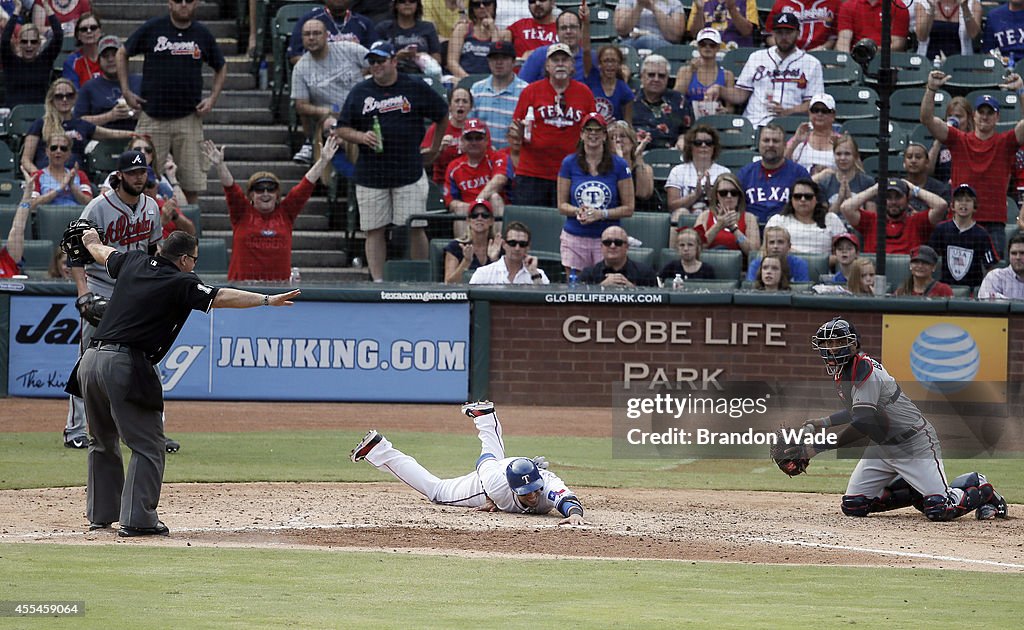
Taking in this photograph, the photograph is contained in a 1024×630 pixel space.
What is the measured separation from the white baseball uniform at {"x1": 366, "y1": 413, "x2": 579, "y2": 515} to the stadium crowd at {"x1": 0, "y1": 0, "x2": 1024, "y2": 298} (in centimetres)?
503

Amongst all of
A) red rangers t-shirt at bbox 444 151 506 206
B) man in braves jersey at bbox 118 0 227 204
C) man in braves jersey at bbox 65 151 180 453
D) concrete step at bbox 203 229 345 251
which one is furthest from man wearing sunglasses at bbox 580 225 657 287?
man in braves jersey at bbox 65 151 180 453

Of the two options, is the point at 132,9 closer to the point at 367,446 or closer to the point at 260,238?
the point at 260,238

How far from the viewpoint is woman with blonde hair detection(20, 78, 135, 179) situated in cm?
1559

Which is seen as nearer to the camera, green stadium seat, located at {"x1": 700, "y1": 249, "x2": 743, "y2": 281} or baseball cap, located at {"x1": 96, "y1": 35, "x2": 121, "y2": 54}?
green stadium seat, located at {"x1": 700, "y1": 249, "x2": 743, "y2": 281}

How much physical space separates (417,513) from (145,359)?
2.20 metres

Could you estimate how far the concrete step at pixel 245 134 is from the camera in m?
18.0

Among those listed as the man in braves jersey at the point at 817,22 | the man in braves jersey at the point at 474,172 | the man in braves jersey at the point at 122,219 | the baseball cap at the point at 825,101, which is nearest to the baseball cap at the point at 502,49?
the man in braves jersey at the point at 474,172

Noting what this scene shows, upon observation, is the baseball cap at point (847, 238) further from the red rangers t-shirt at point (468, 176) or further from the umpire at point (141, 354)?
the umpire at point (141, 354)

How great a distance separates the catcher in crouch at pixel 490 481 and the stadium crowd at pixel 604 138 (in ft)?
16.5

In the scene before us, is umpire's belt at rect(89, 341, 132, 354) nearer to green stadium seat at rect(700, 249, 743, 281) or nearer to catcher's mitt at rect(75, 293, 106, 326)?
catcher's mitt at rect(75, 293, 106, 326)

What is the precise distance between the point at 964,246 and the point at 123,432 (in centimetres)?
976

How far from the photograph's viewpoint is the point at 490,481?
30.6 feet

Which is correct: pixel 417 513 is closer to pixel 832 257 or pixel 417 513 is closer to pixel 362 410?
pixel 362 410

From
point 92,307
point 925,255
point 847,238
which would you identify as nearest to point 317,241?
point 847,238
